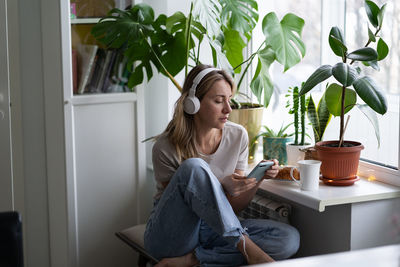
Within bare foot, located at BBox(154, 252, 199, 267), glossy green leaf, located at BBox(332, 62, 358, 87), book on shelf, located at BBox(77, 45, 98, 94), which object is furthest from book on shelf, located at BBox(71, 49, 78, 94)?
glossy green leaf, located at BBox(332, 62, 358, 87)

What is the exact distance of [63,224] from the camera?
3.01 m

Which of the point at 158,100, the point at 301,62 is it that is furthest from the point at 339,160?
the point at 158,100

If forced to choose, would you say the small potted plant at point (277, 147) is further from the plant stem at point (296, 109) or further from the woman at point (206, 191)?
the woman at point (206, 191)

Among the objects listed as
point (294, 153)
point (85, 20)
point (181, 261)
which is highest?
point (85, 20)

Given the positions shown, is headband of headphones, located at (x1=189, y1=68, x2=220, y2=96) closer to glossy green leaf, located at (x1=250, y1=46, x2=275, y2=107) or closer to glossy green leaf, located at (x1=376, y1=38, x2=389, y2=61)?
glossy green leaf, located at (x1=250, y1=46, x2=275, y2=107)

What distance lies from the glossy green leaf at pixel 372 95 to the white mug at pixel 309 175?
318 millimetres

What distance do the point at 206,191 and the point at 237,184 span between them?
18cm

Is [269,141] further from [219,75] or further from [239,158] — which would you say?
[219,75]

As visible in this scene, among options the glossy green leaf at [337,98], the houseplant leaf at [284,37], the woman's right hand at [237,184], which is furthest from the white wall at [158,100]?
the glossy green leaf at [337,98]

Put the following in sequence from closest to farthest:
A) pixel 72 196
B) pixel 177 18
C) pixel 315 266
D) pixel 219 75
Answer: pixel 315 266, pixel 219 75, pixel 177 18, pixel 72 196

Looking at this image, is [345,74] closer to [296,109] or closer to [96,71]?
[296,109]


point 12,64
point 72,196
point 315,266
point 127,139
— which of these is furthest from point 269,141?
point 315,266

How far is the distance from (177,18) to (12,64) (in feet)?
2.63

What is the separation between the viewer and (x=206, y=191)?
7.26 ft
